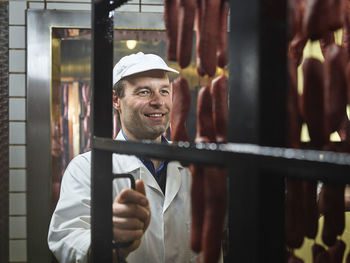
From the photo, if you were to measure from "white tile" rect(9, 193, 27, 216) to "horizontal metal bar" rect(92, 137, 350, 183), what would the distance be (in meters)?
1.99

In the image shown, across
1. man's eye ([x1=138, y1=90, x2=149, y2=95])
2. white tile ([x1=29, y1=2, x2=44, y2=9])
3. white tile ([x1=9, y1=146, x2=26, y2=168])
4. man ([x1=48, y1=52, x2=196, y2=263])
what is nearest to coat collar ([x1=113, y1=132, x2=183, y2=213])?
man ([x1=48, y1=52, x2=196, y2=263])

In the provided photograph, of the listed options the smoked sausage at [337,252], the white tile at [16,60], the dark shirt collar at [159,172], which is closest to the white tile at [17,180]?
the white tile at [16,60]

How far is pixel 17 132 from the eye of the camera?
8.11ft

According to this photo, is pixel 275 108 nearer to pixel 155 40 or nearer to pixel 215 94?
pixel 215 94

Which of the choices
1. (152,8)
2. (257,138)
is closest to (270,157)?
(257,138)

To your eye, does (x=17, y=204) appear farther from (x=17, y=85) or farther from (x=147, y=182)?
(x=147, y=182)

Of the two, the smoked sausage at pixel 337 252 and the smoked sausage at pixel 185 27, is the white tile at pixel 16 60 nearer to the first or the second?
the smoked sausage at pixel 185 27

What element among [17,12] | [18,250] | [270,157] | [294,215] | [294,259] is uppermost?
[17,12]

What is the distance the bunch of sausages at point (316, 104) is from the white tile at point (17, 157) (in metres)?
2.10

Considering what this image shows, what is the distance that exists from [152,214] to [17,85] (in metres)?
1.20

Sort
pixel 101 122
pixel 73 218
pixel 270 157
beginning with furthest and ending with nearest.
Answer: pixel 73 218 < pixel 101 122 < pixel 270 157

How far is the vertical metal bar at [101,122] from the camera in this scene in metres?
0.97

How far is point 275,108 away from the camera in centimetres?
54

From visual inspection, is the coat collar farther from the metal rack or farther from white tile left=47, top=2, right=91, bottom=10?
the metal rack
